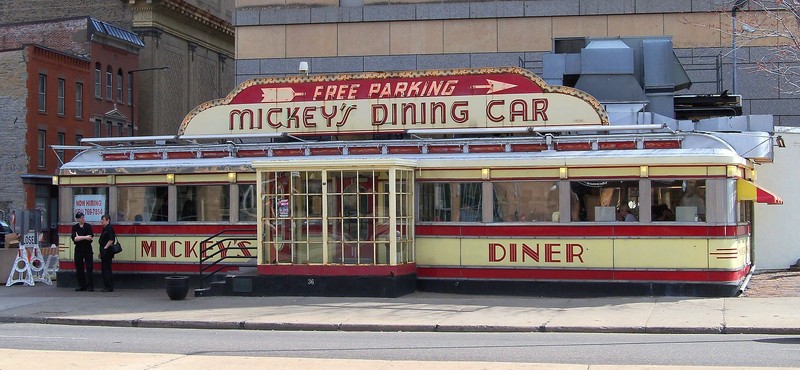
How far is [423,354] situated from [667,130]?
9.26 metres

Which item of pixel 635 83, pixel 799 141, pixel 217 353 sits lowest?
→ pixel 217 353

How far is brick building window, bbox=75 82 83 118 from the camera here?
55188 mm

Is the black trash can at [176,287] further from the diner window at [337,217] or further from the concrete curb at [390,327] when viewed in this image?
the concrete curb at [390,327]

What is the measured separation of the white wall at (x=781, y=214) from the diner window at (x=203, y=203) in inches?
503

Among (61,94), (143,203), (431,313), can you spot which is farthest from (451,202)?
(61,94)

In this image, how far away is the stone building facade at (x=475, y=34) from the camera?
28375mm

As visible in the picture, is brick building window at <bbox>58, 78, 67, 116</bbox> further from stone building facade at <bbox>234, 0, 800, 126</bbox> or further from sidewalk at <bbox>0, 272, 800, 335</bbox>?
sidewalk at <bbox>0, 272, 800, 335</bbox>

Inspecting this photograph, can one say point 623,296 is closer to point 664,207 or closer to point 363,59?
point 664,207

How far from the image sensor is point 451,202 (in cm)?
2098

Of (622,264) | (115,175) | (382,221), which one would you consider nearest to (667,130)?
(622,264)

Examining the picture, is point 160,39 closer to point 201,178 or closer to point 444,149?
point 201,178

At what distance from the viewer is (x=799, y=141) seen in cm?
2477

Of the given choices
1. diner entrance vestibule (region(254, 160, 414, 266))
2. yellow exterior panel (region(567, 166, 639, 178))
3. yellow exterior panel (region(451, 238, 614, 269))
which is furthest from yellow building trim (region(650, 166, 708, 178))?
diner entrance vestibule (region(254, 160, 414, 266))

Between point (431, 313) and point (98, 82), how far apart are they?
146 ft
